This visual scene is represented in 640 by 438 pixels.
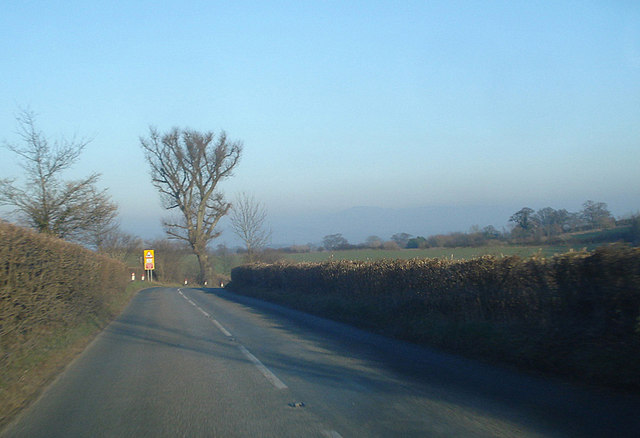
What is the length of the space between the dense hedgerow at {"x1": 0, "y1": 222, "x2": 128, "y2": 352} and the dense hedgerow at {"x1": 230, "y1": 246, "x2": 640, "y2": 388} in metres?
7.82

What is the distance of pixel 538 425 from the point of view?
550cm

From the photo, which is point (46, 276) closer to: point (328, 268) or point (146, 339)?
point (146, 339)

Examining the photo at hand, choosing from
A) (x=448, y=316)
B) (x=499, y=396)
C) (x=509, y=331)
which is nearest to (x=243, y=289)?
(x=448, y=316)

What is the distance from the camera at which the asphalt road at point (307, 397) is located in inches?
219

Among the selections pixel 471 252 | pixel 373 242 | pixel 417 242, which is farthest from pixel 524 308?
pixel 373 242

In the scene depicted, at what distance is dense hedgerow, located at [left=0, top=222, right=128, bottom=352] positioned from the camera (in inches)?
307

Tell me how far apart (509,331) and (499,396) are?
2.87 meters

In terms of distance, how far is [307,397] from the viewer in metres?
6.82

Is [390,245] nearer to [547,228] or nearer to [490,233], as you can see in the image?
[490,233]

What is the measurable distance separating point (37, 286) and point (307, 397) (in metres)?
6.05

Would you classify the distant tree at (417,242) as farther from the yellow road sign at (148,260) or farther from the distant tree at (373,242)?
the yellow road sign at (148,260)

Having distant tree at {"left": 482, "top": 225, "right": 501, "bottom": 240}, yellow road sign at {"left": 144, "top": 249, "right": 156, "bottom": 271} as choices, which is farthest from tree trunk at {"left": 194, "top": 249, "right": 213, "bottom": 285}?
distant tree at {"left": 482, "top": 225, "right": 501, "bottom": 240}

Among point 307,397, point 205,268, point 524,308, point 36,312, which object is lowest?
point 307,397

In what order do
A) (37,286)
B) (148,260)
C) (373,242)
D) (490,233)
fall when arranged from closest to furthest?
(37,286) → (490,233) → (373,242) → (148,260)
